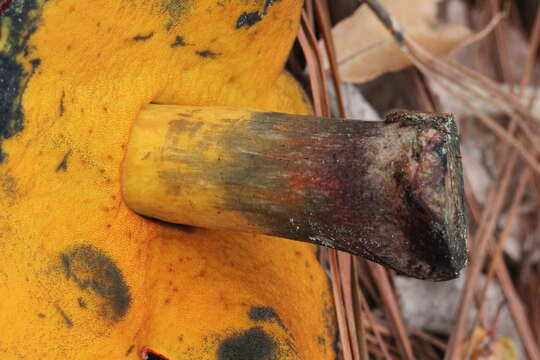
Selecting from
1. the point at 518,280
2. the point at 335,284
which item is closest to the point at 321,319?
the point at 335,284

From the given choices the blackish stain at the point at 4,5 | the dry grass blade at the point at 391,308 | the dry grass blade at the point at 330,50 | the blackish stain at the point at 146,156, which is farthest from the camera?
the dry grass blade at the point at 391,308

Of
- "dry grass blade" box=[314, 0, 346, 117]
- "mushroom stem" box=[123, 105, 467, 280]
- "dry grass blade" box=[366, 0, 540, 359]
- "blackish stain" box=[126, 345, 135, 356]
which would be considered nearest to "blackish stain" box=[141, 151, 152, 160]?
"mushroom stem" box=[123, 105, 467, 280]

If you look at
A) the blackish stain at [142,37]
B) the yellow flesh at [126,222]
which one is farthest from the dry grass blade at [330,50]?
the blackish stain at [142,37]

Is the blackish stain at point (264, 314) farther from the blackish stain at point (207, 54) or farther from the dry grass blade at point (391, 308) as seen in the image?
the dry grass blade at point (391, 308)

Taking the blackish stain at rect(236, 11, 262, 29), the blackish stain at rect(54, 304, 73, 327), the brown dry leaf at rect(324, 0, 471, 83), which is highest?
the brown dry leaf at rect(324, 0, 471, 83)

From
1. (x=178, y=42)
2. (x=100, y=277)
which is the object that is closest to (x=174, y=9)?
(x=178, y=42)

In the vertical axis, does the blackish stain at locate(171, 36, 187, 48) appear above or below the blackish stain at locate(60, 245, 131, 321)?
above

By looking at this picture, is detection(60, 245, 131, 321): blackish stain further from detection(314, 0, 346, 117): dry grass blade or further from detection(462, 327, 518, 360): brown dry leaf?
detection(462, 327, 518, 360): brown dry leaf
